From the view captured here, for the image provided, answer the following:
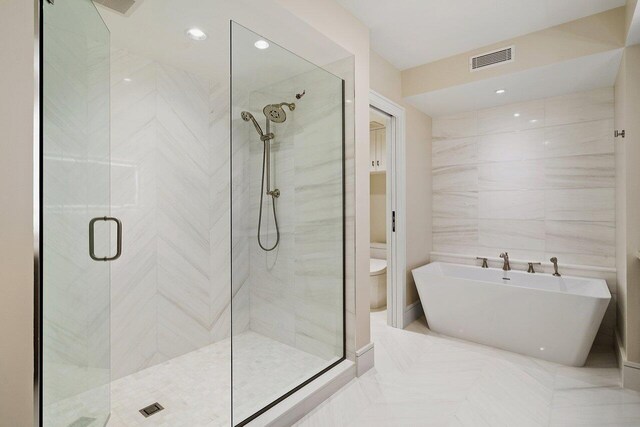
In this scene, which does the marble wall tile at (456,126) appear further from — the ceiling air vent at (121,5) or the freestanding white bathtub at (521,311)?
the ceiling air vent at (121,5)

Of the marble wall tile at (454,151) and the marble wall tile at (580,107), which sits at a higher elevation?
the marble wall tile at (580,107)

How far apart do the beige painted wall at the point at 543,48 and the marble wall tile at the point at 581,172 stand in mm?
1032

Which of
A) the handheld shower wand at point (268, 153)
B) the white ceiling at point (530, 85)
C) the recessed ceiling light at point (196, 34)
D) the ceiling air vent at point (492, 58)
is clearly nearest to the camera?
the handheld shower wand at point (268, 153)

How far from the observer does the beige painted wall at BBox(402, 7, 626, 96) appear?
2221 mm

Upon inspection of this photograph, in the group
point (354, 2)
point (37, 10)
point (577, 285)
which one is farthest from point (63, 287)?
point (577, 285)

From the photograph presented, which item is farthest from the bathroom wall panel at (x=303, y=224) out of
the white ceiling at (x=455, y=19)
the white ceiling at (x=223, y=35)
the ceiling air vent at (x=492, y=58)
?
the ceiling air vent at (x=492, y=58)

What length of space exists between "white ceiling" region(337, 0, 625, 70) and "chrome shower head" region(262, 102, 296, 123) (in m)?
0.87

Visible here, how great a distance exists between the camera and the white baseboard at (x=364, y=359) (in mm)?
2281

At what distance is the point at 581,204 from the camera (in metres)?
2.94

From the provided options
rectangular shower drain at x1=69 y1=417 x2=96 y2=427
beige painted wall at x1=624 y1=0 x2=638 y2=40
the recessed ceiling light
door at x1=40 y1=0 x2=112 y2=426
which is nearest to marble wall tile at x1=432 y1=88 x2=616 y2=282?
beige painted wall at x1=624 y1=0 x2=638 y2=40

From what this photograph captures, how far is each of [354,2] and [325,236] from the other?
1.57m

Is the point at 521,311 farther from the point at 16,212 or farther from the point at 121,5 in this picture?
the point at 121,5

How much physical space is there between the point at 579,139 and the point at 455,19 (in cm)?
167

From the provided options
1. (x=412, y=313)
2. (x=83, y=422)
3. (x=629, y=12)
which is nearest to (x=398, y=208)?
(x=412, y=313)
